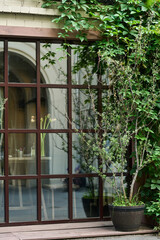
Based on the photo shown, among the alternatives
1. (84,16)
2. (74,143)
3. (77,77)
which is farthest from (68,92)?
(84,16)

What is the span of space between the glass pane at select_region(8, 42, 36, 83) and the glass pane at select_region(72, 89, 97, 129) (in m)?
0.77

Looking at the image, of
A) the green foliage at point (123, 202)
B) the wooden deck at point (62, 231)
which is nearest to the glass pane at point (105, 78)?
the green foliage at point (123, 202)

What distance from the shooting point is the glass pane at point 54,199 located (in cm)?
641

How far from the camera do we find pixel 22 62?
637 centimetres

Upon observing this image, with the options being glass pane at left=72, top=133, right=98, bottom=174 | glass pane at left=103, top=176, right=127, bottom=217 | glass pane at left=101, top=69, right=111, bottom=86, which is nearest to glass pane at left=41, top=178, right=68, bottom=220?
glass pane at left=72, top=133, right=98, bottom=174

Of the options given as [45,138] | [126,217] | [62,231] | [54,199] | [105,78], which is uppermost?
[105,78]

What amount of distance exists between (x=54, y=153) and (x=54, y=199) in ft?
2.43

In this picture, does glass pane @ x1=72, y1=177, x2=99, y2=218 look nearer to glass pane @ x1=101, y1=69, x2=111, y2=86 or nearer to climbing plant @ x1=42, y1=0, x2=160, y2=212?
climbing plant @ x1=42, y1=0, x2=160, y2=212

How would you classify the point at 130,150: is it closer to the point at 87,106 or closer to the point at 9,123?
the point at 87,106

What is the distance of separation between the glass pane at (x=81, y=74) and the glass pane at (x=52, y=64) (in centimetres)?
15

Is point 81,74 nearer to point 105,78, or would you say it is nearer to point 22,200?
point 105,78

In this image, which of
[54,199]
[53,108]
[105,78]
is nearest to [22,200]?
[54,199]

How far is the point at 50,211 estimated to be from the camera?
6426mm

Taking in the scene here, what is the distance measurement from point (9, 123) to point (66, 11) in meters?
1.98
